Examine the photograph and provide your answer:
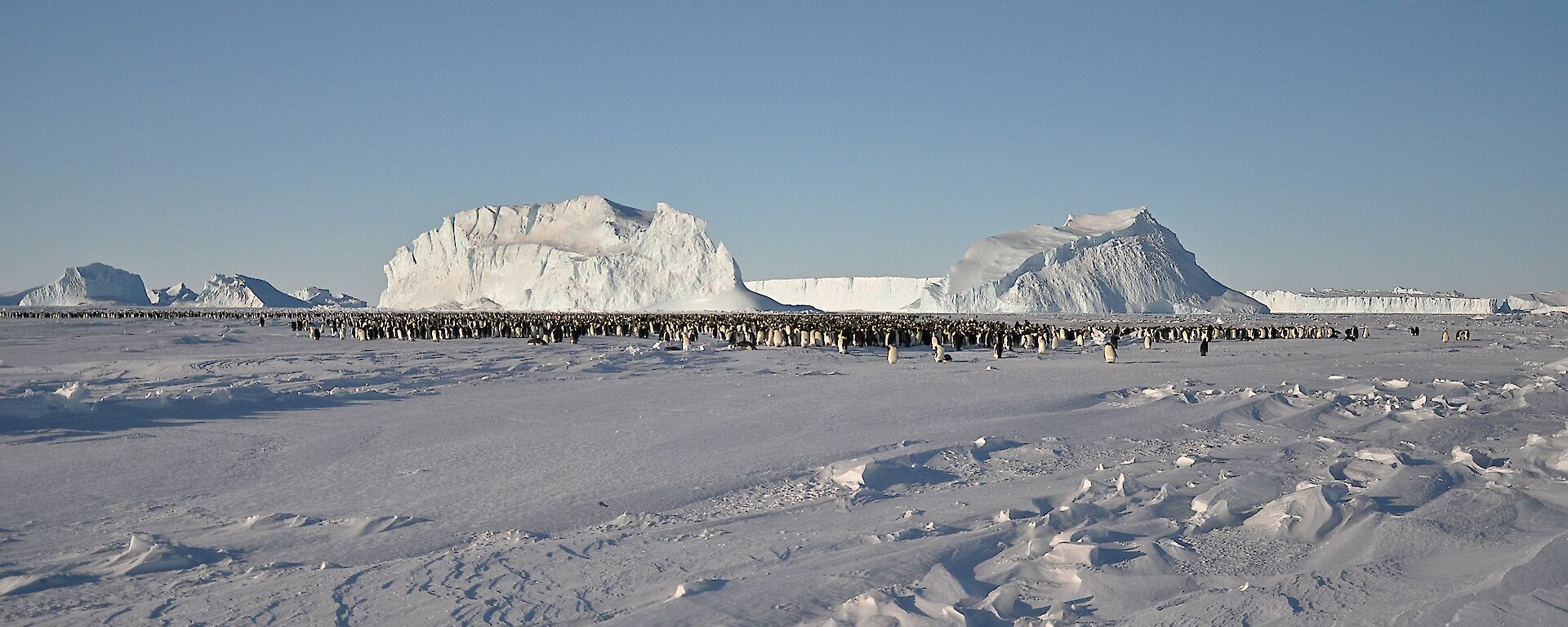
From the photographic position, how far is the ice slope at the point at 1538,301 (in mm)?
136500

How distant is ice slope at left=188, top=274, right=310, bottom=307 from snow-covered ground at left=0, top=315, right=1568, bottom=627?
623 feet

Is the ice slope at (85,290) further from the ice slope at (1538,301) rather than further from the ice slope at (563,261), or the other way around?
the ice slope at (1538,301)

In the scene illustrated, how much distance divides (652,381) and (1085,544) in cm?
989

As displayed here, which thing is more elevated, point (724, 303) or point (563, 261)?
point (563, 261)

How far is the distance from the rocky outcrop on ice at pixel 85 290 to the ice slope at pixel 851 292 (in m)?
111

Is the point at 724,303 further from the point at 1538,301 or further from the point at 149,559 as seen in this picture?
the point at 1538,301

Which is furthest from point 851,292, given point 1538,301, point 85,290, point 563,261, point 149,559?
point 149,559

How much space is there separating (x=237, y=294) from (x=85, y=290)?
24666 mm

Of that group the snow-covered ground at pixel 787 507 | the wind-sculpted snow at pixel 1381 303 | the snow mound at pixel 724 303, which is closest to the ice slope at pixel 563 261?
the snow mound at pixel 724 303

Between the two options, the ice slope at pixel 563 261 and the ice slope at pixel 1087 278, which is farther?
the ice slope at pixel 563 261

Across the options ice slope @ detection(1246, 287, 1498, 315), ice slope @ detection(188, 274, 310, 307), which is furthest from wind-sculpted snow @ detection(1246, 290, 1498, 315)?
ice slope @ detection(188, 274, 310, 307)

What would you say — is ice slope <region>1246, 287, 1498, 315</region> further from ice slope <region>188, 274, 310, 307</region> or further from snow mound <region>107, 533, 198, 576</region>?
ice slope <region>188, 274, 310, 307</region>

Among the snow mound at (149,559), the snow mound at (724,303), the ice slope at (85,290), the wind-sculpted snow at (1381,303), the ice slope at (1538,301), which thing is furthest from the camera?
the ice slope at (85,290)

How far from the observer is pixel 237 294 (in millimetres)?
182625
